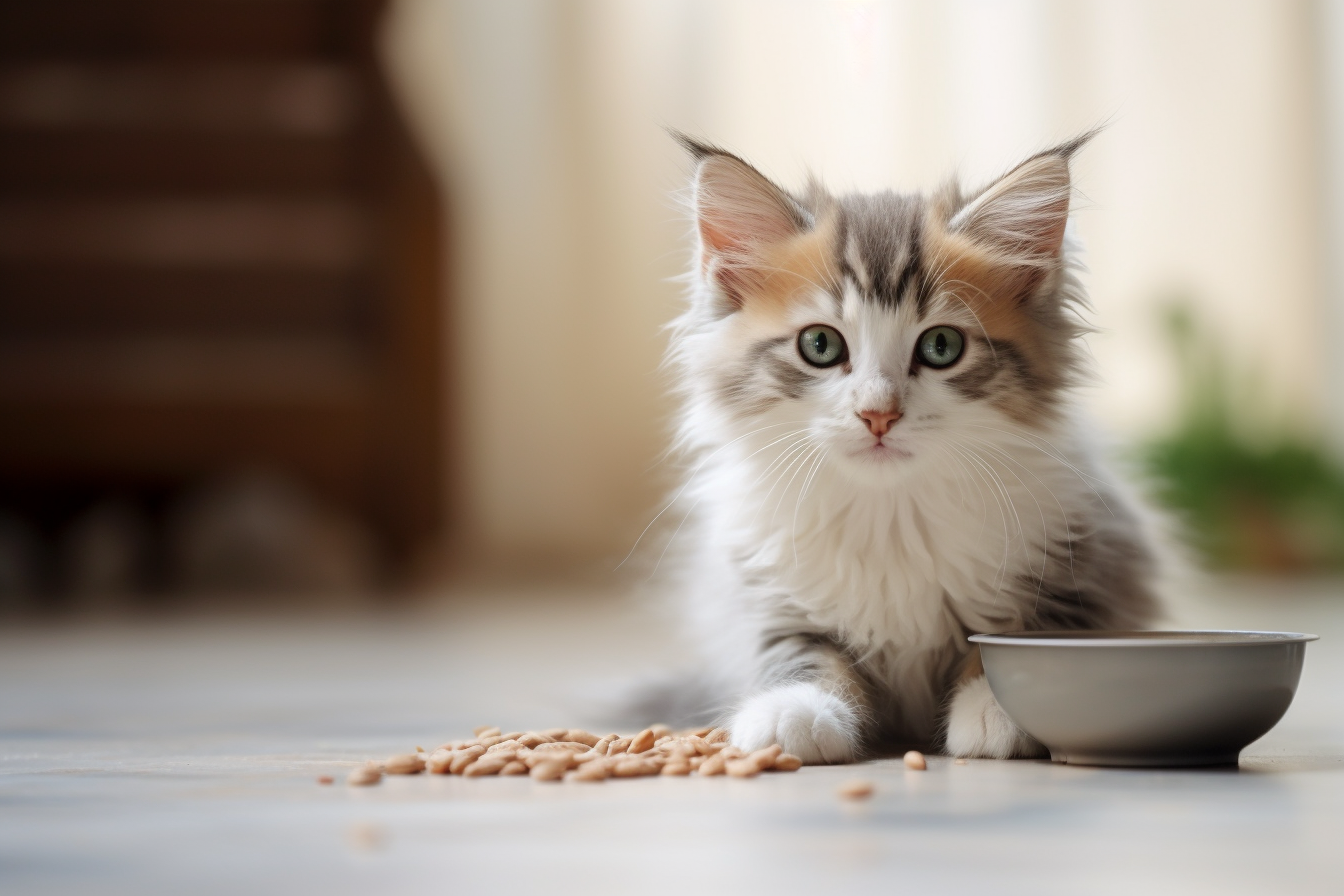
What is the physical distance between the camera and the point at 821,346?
148 centimetres

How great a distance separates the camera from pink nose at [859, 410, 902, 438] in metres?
1.37

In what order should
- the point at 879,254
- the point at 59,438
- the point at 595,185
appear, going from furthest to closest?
1. the point at 595,185
2. the point at 59,438
3. the point at 879,254

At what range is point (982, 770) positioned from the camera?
131 centimetres

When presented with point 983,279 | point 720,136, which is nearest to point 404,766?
point 983,279

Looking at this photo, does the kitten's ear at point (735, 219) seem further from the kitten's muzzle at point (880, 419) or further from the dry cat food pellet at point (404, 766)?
the dry cat food pellet at point (404, 766)

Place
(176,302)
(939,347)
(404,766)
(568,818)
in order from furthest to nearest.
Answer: (176,302) → (939,347) → (404,766) → (568,818)

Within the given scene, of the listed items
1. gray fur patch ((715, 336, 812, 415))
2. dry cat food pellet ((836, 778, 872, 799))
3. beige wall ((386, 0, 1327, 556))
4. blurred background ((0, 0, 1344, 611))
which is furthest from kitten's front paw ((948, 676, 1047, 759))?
beige wall ((386, 0, 1327, 556))

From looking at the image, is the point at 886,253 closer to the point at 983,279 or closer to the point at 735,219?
the point at 983,279

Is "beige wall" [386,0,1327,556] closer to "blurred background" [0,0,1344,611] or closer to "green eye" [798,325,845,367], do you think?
"blurred background" [0,0,1344,611]

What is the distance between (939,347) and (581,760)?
606 millimetres

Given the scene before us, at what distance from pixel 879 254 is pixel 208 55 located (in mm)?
3853

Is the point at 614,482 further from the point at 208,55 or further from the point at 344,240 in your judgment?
the point at 208,55

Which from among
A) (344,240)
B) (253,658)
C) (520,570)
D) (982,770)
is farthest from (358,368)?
(982,770)

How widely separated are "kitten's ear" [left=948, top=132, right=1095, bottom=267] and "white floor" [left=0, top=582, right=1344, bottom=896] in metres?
0.60
